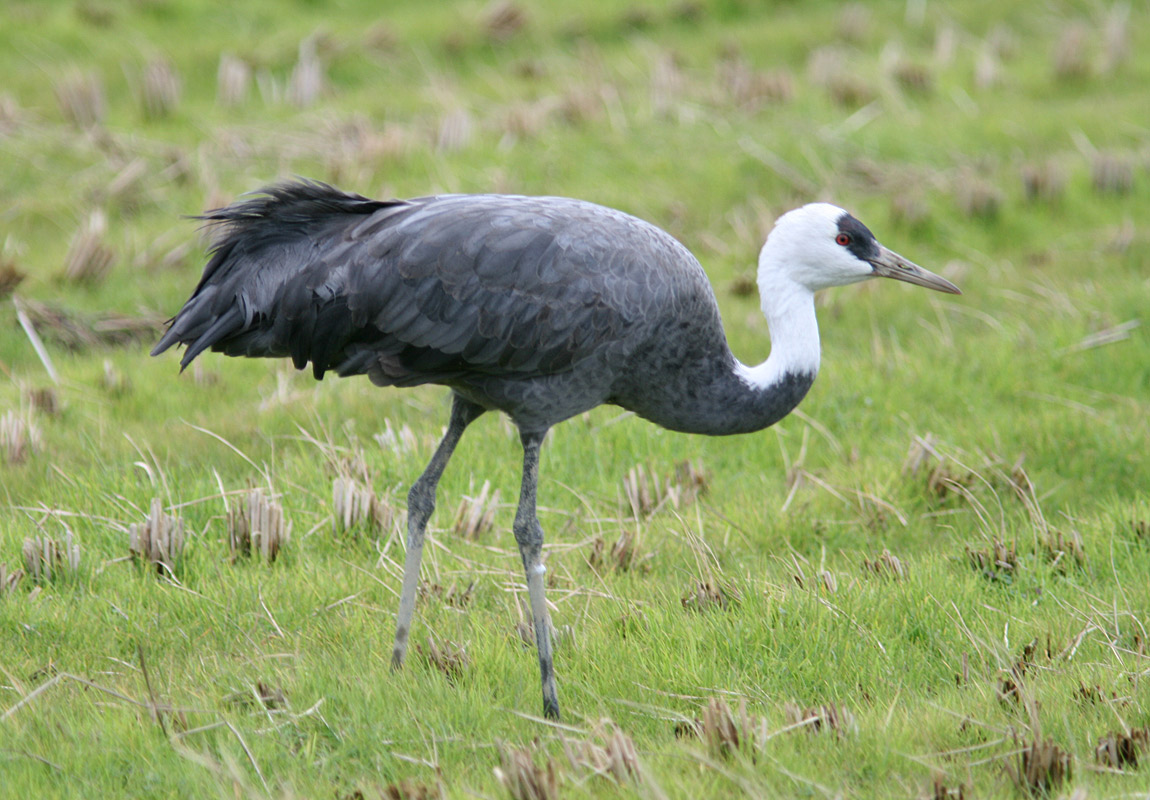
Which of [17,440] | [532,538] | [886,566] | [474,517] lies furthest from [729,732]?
[17,440]

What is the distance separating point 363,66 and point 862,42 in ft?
15.8

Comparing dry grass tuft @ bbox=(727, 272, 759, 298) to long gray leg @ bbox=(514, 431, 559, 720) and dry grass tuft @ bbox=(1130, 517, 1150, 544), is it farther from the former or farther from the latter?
long gray leg @ bbox=(514, 431, 559, 720)

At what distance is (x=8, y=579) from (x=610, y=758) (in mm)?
2579

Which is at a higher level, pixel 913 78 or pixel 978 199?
pixel 913 78

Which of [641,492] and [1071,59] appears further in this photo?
[1071,59]

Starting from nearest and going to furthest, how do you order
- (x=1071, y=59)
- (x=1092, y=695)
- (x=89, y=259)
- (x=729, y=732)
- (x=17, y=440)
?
(x=729, y=732) < (x=1092, y=695) < (x=17, y=440) < (x=89, y=259) < (x=1071, y=59)

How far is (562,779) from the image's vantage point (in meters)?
3.56

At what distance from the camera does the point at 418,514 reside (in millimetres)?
4766

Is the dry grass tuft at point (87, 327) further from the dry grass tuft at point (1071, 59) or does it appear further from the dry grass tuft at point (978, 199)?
the dry grass tuft at point (1071, 59)

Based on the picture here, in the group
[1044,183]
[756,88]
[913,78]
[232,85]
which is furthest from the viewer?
[913,78]

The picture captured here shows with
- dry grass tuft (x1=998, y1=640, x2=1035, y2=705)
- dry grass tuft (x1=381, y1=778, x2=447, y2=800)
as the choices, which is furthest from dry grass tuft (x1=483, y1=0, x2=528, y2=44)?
dry grass tuft (x1=381, y1=778, x2=447, y2=800)

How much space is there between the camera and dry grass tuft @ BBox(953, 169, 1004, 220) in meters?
8.67

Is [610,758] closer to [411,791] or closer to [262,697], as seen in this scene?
[411,791]

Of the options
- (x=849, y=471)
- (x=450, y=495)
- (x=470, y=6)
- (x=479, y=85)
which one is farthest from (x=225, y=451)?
(x=470, y=6)
